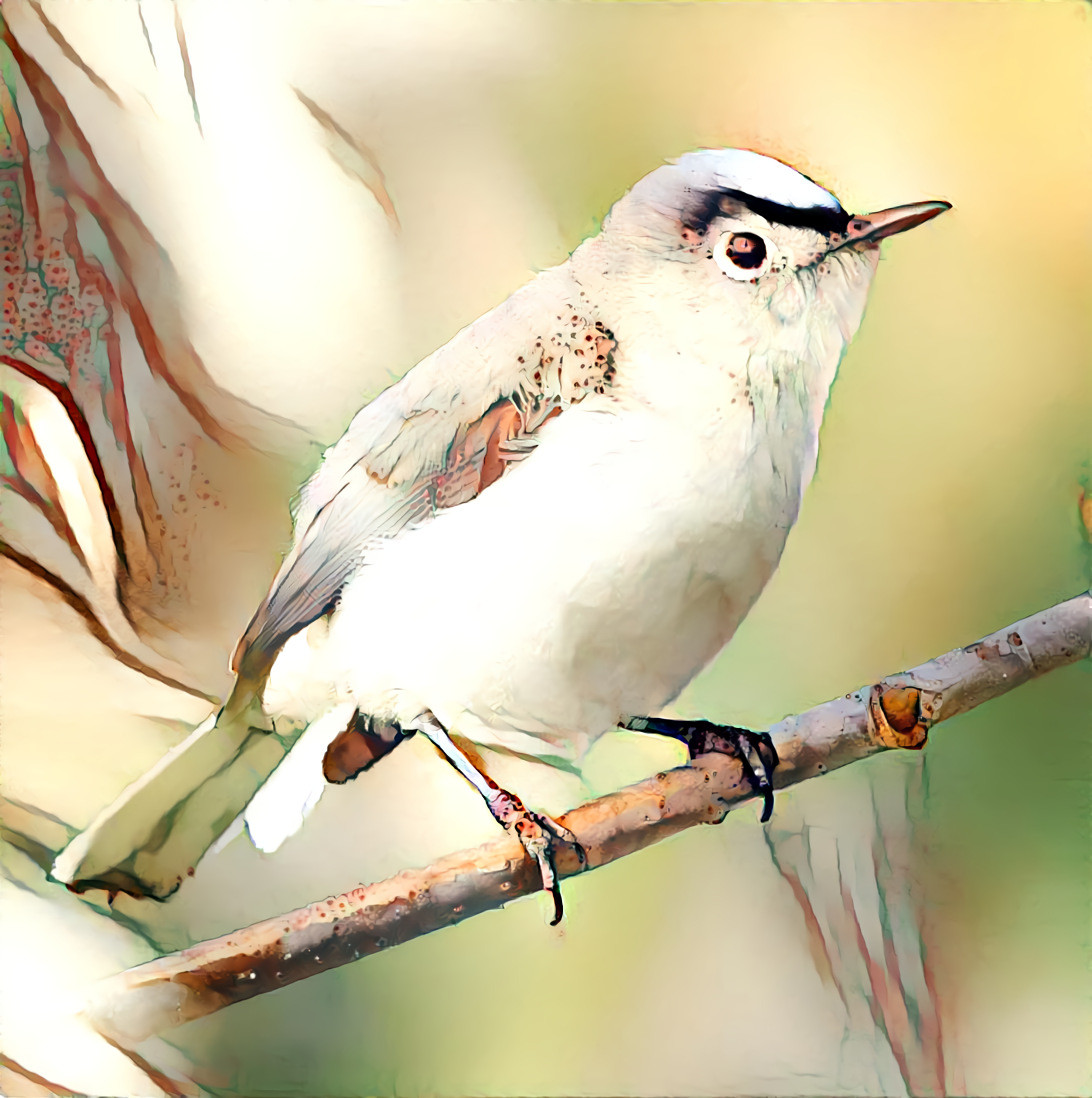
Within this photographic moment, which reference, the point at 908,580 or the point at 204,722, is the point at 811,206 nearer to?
the point at 908,580

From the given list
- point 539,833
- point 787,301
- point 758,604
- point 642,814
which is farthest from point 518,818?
point 787,301

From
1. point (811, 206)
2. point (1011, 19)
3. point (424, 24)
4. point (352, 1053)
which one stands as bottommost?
point (352, 1053)

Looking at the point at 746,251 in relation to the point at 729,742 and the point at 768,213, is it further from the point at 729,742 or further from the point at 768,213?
the point at 729,742

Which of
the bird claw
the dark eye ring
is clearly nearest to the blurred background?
the bird claw

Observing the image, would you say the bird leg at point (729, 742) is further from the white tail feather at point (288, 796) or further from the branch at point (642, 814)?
the white tail feather at point (288, 796)

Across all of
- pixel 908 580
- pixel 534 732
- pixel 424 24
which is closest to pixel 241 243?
pixel 424 24

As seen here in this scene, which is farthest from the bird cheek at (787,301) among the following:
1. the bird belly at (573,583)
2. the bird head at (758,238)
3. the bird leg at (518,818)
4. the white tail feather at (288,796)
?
the white tail feather at (288,796)

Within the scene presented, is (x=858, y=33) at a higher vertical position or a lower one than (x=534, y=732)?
higher
